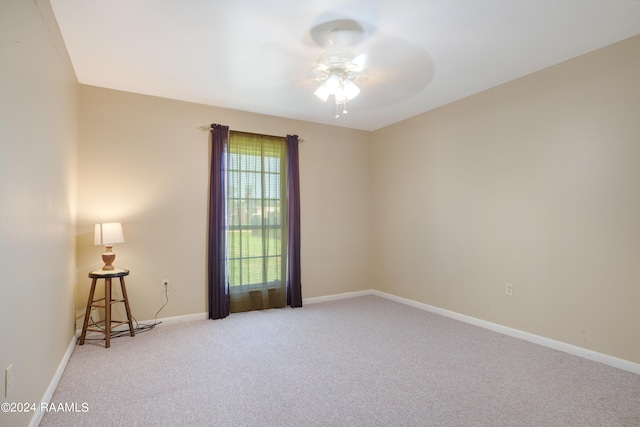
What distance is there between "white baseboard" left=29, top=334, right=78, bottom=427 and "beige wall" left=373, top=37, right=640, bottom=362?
3709 millimetres

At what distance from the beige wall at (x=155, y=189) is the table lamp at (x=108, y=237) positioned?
28 cm

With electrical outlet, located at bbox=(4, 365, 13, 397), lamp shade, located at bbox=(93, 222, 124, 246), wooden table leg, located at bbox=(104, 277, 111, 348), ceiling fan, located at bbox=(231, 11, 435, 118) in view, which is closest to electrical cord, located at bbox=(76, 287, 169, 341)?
wooden table leg, located at bbox=(104, 277, 111, 348)

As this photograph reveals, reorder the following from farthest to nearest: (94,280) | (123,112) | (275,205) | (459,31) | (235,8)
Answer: (275,205), (123,112), (94,280), (459,31), (235,8)

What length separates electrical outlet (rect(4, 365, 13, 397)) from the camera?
1397 millimetres

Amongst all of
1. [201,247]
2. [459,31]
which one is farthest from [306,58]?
[201,247]

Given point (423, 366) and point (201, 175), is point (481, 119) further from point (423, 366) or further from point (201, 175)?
point (201, 175)

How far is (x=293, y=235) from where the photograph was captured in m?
4.32

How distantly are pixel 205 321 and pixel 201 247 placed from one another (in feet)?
2.78

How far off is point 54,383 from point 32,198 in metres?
1.30

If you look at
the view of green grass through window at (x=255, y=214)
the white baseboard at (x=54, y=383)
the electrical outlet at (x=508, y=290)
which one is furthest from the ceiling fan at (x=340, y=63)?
the white baseboard at (x=54, y=383)

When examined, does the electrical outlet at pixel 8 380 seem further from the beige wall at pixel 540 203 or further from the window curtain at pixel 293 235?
the beige wall at pixel 540 203

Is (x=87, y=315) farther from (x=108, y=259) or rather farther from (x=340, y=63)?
(x=340, y=63)

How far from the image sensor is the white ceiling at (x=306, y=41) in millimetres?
2115

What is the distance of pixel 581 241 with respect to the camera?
274 centimetres
